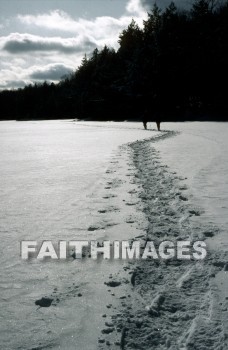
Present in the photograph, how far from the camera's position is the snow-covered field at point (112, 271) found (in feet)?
7.36

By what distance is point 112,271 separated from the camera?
122 inches

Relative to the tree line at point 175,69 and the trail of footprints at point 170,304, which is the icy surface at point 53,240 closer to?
the trail of footprints at point 170,304

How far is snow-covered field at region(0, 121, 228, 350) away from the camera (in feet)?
7.36

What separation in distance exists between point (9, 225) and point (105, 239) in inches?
52.7

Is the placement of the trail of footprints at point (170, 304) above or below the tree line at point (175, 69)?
below

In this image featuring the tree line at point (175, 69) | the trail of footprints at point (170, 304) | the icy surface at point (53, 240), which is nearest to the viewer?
the trail of footprints at point (170, 304)

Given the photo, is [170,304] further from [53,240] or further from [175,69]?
[175,69]

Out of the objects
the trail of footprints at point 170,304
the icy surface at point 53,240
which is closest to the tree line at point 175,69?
the icy surface at point 53,240

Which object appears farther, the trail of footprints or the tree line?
the tree line

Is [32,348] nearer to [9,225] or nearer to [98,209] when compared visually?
[9,225]

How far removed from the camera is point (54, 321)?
237 centimetres

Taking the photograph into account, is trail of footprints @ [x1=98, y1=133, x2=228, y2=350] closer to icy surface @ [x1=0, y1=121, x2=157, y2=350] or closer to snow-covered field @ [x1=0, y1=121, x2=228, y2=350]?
snow-covered field @ [x1=0, y1=121, x2=228, y2=350]

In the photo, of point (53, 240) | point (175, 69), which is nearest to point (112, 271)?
point (53, 240)

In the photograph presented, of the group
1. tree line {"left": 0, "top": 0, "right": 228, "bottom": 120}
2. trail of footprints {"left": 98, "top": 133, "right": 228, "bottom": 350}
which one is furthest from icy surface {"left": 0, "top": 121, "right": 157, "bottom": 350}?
tree line {"left": 0, "top": 0, "right": 228, "bottom": 120}
